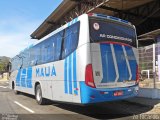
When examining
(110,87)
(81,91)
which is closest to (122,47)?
(110,87)

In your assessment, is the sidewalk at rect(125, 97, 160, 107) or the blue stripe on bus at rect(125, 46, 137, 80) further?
the sidewalk at rect(125, 97, 160, 107)

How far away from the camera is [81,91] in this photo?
33.3ft

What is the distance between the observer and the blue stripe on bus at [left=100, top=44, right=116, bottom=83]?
1037 cm

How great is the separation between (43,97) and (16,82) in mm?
7202

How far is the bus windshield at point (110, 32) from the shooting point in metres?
10.4

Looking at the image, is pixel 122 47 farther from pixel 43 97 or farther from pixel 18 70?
pixel 18 70

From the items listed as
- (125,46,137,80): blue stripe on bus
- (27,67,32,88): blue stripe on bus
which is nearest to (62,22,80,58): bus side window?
(125,46,137,80): blue stripe on bus

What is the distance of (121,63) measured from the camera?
1091 centimetres

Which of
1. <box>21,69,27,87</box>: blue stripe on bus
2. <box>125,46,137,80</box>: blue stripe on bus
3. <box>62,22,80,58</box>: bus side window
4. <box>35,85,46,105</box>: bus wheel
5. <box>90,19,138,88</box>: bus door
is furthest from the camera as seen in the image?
<box>21,69,27,87</box>: blue stripe on bus

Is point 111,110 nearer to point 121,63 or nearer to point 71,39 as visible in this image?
point 121,63

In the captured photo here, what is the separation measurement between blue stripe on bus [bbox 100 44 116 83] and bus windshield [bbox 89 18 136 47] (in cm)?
30

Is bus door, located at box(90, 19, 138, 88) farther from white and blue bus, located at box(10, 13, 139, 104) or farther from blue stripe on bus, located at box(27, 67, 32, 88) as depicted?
blue stripe on bus, located at box(27, 67, 32, 88)

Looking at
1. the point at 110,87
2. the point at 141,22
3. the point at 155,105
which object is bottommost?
the point at 155,105

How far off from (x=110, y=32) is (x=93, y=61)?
1351 mm
